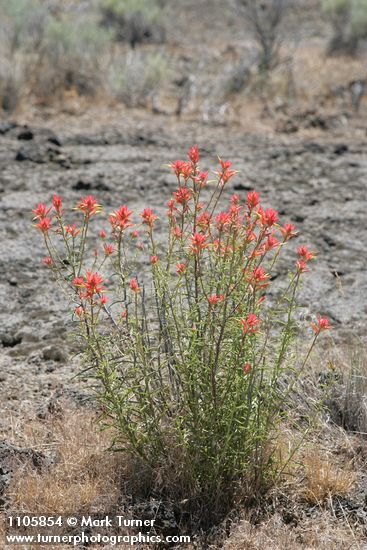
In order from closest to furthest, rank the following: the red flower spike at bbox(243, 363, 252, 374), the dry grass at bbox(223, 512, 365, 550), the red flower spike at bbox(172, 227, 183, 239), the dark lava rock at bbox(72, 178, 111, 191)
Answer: the red flower spike at bbox(243, 363, 252, 374) → the dry grass at bbox(223, 512, 365, 550) → the red flower spike at bbox(172, 227, 183, 239) → the dark lava rock at bbox(72, 178, 111, 191)

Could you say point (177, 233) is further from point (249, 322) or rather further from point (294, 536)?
point (294, 536)

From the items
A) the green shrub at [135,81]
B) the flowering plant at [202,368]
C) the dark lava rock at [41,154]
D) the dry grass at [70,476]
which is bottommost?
the dry grass at [70,476]

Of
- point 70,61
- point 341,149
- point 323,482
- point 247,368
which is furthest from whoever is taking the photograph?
point 70,61

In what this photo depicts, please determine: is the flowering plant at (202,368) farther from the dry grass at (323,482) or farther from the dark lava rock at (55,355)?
the dark lava rock at (55,355)

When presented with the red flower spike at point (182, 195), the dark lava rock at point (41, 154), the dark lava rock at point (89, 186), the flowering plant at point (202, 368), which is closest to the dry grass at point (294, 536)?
the flowering plant at point (202, 368)

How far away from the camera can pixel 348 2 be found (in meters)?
14.9

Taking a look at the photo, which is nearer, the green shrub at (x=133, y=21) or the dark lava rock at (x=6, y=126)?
the dark lava rock at (x=6, y=126)

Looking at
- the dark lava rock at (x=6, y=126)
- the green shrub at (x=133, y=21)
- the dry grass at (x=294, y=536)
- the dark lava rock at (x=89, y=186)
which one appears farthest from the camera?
the green shrub at (x=133, y=21)

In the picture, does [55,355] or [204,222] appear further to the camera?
[55,355]

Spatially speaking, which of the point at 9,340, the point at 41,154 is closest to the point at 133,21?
the point at 41,154

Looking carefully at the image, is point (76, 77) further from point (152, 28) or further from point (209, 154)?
point (152, 28)

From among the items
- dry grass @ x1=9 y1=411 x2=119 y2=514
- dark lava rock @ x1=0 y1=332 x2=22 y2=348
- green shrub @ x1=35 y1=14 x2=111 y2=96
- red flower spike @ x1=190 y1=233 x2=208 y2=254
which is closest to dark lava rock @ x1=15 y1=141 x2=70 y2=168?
green shrub @ x1=35 y1=14 x2=111 y2=96

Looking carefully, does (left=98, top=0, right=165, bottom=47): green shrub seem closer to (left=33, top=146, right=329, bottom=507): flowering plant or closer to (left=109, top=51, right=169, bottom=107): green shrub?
(left=109, top=51, right=169, bottom=107): green shrub

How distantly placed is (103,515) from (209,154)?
5.25 meters
